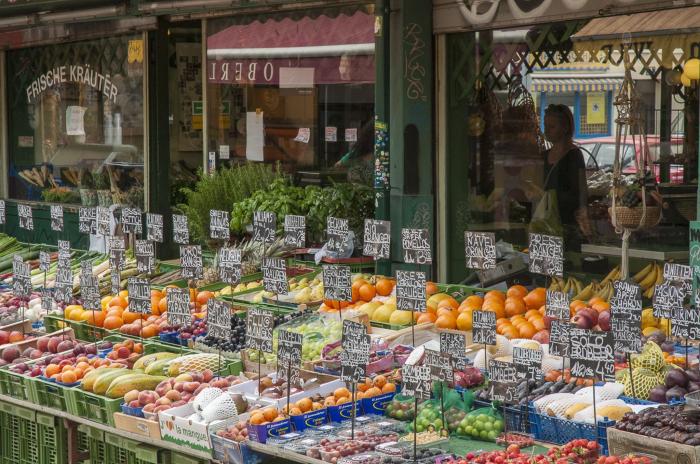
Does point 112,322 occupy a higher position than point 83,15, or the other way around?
point 83,15

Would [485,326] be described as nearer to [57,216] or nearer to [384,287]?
[384,287]

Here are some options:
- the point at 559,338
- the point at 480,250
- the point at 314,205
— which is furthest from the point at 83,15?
the point at 559,338

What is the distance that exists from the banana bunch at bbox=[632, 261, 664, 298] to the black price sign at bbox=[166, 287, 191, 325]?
3.47m

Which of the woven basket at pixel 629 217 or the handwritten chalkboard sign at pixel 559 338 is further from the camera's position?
the woven basket at pixel 629 217

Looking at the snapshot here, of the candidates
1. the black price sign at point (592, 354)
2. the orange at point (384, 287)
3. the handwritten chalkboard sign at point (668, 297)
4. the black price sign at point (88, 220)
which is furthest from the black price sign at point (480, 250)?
the black price sign at point (88, 220)

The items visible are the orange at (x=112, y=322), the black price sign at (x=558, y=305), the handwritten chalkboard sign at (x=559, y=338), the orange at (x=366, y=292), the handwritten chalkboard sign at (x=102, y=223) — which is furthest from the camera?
the handwritten chalkboard sign at (x=102, y=223)

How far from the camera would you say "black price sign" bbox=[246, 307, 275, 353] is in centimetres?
659

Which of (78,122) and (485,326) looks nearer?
(485,326)

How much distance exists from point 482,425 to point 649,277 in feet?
11.0

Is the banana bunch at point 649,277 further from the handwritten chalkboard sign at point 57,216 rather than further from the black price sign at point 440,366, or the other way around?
the handwritten chalkboard sign at point 57,216

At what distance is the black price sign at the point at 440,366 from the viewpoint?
5.90 meters

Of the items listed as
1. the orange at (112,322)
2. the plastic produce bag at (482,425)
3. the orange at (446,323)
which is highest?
the orange at (446,323)

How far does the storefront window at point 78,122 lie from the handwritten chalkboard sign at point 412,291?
6846 mm

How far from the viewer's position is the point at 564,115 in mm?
9938
